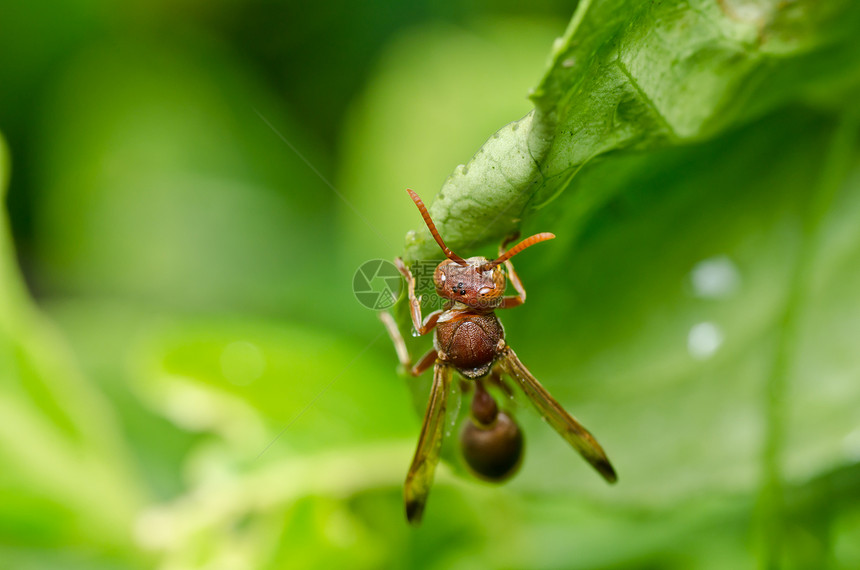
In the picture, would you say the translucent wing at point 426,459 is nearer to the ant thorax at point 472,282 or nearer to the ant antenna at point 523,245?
the ant thorax at point 472,282

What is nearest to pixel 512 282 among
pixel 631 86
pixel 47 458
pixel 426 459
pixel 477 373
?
pixel 477 373

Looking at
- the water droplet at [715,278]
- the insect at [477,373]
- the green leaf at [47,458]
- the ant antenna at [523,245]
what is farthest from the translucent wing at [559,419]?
the green leaf at [47,458]

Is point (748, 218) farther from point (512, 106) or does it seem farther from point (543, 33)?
point (543, 33)

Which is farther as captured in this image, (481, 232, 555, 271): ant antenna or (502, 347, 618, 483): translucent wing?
(502, 347, 618, 483): translucent wing

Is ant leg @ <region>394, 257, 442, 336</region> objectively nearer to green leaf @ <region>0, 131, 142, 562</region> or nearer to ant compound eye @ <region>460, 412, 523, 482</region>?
ant compound eye @ <region>460, 412, 523, 482</region>

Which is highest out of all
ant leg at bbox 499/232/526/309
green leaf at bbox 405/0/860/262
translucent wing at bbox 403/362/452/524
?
green leaf at bbox 405/0/860/262

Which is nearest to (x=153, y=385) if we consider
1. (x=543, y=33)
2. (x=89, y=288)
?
(x=89, y=288)

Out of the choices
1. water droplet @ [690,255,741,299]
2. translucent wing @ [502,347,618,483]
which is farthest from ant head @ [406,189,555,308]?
water droplet @ [690,255,741,299]

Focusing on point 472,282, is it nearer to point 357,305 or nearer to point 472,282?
point 472,282
